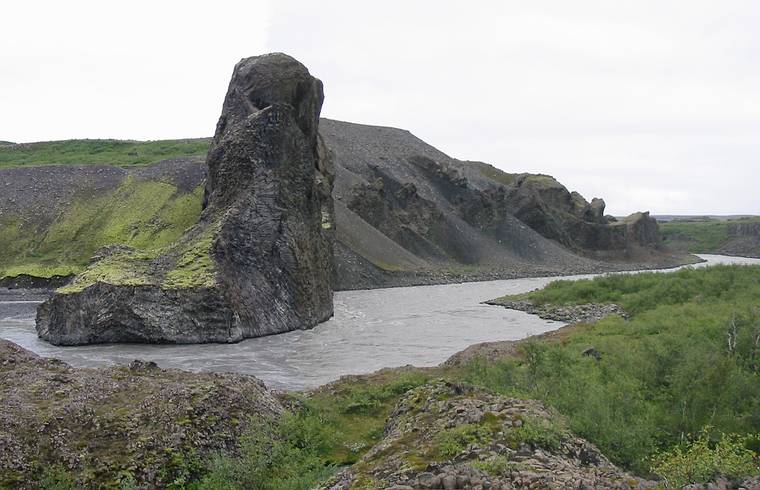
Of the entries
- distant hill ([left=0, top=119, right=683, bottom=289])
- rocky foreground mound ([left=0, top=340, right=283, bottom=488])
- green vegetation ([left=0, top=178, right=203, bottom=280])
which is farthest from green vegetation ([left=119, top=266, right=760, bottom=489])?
distant hill ([left=0, top=119, right=683, bottom=289])

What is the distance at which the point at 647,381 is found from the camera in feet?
63.8

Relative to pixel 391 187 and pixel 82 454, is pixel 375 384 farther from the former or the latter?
pixel 391 187

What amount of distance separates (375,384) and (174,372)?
23.0ft

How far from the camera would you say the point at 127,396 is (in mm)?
15742

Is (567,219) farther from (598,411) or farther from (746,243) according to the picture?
(598,411)

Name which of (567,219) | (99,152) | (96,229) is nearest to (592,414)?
(96,229)

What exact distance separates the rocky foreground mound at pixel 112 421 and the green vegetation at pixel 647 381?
7.41 m

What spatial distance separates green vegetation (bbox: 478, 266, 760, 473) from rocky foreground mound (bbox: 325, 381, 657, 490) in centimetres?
232

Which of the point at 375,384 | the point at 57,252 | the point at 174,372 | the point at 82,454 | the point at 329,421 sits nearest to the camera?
the point at 82,454

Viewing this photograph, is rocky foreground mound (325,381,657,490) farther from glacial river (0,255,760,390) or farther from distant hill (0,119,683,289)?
distant hill (0,119,683,289)

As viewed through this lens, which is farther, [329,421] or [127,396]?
[329,421]

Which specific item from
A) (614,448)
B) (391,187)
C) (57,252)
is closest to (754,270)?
(614,448)

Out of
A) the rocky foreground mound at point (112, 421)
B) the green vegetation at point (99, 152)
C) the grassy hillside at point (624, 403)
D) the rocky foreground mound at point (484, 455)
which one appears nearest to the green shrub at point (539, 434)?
the rocky foreground mound at point (484, 455)

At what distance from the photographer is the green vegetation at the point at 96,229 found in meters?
63.1
